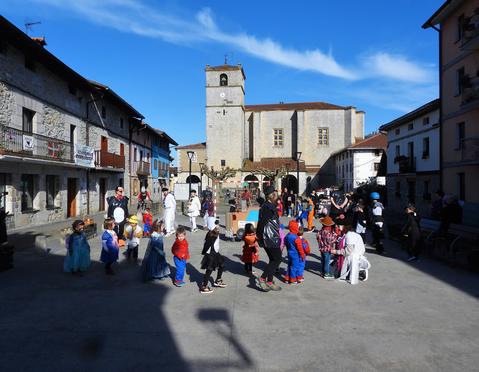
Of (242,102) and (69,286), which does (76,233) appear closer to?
(69,286)

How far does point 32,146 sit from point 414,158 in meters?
22.6

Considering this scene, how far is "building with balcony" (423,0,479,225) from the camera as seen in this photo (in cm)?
1603

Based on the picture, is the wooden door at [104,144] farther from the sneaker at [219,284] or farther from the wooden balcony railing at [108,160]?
the sneaker at [219,284]

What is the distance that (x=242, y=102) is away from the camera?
161 ft

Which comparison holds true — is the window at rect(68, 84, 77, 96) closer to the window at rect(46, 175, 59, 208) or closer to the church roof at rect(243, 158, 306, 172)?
the window at rect(46, 175, 59, 208)

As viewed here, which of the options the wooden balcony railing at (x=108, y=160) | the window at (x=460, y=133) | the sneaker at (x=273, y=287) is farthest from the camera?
the wooden balcony railing at (x=108, y=160)

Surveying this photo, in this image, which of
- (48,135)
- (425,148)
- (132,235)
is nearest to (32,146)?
(48,135)

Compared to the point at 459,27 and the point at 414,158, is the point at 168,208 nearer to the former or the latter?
the point at 459,27

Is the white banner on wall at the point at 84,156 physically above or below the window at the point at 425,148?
below

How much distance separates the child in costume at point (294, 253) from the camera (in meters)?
6.81

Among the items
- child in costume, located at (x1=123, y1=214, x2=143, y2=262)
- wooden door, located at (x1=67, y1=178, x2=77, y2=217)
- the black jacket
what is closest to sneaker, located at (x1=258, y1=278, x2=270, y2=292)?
the black jacket

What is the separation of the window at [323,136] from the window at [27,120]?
3884 centimetres

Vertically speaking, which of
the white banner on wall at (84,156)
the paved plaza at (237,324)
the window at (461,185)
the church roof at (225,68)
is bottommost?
the paved plaza at (237,324)

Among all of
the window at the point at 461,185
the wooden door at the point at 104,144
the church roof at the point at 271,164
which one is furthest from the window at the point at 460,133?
the church roof at the point at 271,164
